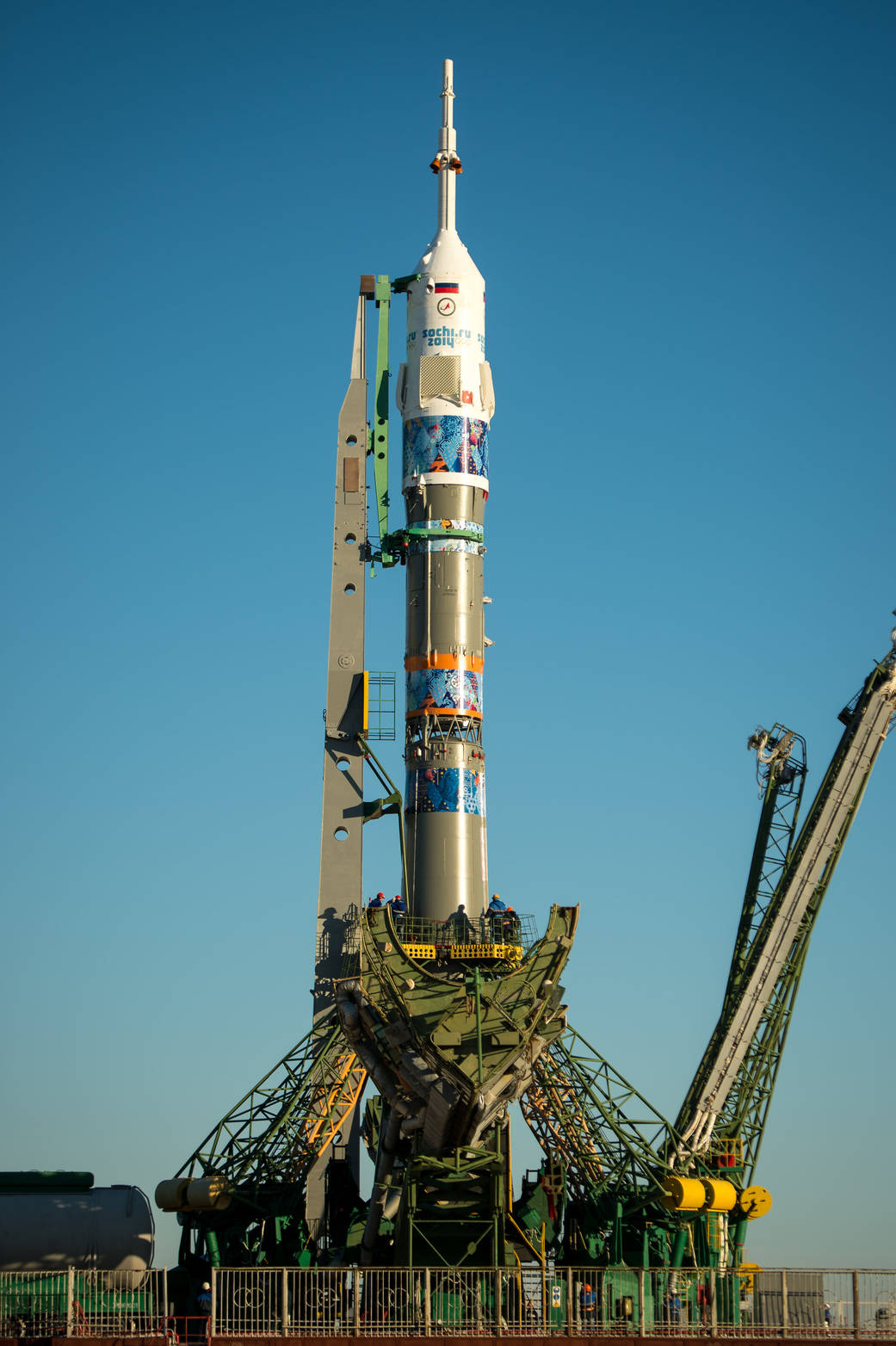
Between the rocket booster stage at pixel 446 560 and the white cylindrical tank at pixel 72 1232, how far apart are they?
14.5 m

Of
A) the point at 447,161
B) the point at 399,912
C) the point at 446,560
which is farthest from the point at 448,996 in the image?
the point at 447,161

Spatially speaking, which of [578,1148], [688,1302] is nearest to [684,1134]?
[578,1148]

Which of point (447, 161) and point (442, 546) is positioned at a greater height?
point (447, 161)

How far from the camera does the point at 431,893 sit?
71.2 m

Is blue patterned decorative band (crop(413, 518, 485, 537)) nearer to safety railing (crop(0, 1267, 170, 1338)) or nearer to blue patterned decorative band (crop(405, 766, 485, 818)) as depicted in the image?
blue patterned decorative band (crop(405, 766, 485, 818))

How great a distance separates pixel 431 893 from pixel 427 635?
31.7ft

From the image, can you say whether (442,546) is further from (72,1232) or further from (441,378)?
(72,1232)

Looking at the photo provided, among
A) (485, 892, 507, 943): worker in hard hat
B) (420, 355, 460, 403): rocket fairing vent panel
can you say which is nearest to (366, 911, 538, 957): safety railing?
(485, 892, 507, 943): worker in hard hat

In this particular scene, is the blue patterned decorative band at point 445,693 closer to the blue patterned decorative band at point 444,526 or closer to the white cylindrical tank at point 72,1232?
the blue patterned decorative band at point 444,526

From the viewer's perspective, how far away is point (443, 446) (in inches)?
2965

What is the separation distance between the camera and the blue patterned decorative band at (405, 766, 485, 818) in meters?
72.0

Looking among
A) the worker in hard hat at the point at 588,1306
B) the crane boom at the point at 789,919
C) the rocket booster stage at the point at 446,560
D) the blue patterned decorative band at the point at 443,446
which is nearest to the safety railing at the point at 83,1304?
the worker in hard hat at the point at 588,1306

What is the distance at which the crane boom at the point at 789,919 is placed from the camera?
76.3 metres

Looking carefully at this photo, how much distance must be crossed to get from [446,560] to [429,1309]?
3172 cm
